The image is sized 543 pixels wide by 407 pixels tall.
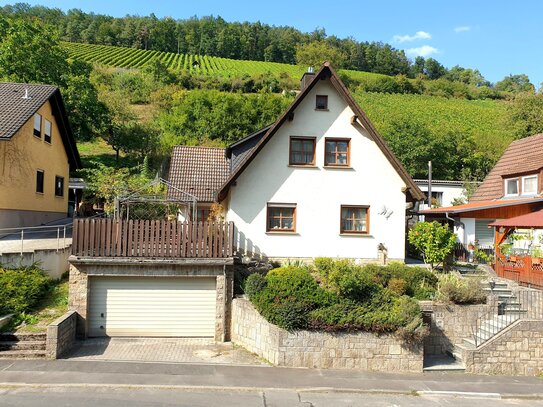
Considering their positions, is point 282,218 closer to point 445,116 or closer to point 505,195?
point 505,195

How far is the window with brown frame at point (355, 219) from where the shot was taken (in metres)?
16.9

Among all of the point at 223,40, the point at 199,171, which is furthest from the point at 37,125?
the point at 223,40

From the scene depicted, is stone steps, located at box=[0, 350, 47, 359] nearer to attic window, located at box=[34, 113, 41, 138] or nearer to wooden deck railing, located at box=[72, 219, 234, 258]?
wooden deck railing, located at box=[72, 219, 234, 258]

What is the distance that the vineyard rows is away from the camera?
259 ft

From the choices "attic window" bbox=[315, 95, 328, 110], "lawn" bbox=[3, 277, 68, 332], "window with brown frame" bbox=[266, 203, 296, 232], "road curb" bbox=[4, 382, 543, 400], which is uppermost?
"attic window" bbox=[315, 95, 328, 110]

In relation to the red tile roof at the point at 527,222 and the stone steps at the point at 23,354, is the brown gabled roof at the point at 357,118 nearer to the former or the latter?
the red tile roof at the point at 527,222

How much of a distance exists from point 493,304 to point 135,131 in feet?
109

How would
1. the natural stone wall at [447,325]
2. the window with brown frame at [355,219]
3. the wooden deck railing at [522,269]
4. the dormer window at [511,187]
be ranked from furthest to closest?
the dormer window at [511,187] → the window with brown frame at [355,219] → the wooden deck railing at [522,269] → the natural stone wall at [447,325]

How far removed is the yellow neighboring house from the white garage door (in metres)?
9.19

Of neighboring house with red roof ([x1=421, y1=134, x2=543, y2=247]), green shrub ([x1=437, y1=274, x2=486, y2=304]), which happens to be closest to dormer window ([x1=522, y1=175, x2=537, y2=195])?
neighboring house with red roof ([x1=421, y1=134, x2=543, y2=247])

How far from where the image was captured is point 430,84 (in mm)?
88375

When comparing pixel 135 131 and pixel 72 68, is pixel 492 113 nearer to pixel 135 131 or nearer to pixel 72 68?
pixel 135 131

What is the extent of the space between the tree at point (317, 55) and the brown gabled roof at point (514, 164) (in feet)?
210

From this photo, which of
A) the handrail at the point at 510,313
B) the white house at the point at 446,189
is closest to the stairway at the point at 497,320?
the handrail at the point at 510,313
